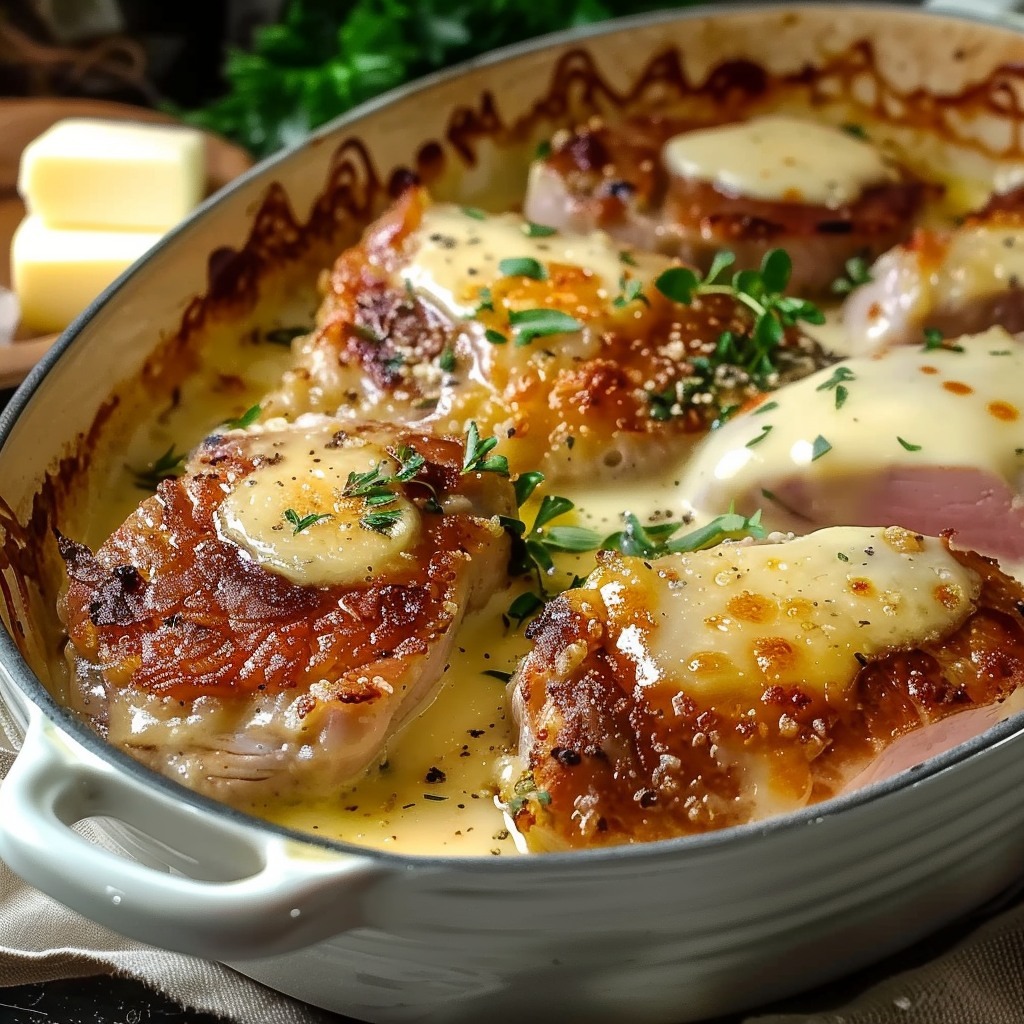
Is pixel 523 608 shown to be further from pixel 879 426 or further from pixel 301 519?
pixel 879 426

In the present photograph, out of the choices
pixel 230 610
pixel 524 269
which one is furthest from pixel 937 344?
pixel 230 610

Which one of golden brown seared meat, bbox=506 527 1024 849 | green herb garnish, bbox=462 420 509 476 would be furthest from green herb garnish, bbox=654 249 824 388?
golden brown seared meat, bbox=506 527 1024 849

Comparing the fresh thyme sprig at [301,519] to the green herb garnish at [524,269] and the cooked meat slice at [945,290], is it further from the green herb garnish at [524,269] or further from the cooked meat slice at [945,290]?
the cooked meat slice at [945,290]

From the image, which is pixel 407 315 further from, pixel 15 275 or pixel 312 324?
pixel 15 275

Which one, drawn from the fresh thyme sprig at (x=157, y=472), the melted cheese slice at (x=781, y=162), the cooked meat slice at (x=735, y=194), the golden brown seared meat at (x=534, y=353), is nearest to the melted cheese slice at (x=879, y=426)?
the golden brown seared meat at (x=534, y=353)

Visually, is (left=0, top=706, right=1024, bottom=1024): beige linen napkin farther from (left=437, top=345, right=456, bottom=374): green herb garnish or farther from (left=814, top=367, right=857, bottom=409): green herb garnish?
(left=437, top=345, right=456, bottom=374): green herb garnish

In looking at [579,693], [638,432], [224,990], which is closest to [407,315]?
[638,432]
